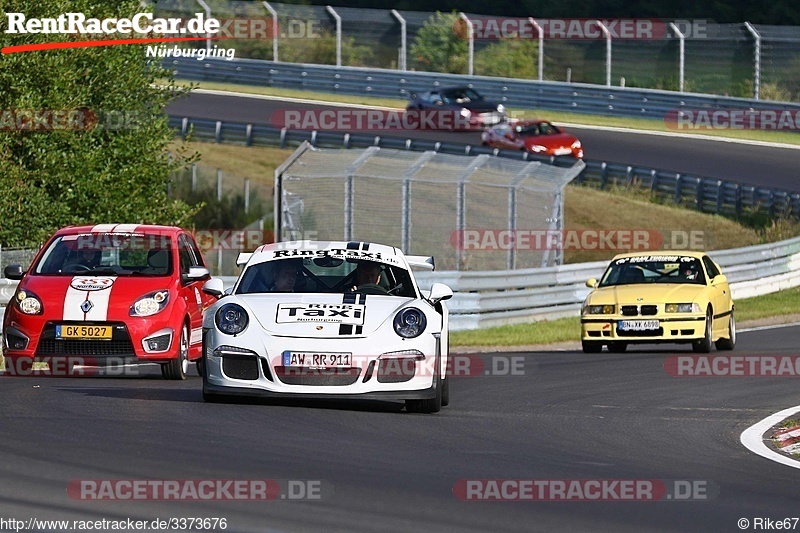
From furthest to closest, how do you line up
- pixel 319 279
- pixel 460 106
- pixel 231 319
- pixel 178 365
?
1. pixel 460 106
2. pixel 178 365
3. pixel 319 279
4. pixel 231 319

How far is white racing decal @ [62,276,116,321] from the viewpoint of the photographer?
13344 mm

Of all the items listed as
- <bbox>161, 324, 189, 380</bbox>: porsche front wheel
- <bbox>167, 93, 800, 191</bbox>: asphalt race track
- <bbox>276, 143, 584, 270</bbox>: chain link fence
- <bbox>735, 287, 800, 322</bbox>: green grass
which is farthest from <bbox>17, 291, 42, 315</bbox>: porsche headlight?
<bbox>167, 93, 800, 191</bbox>: asphalt race track

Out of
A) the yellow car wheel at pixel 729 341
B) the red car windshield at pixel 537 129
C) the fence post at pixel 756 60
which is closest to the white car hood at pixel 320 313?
the yellow car wheel at pixel 729 341

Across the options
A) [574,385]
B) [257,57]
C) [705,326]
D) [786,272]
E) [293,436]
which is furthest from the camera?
[257,57]

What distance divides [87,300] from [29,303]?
555mm

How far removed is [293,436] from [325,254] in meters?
2.65

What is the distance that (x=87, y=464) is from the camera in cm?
821

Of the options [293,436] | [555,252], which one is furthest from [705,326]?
[293,436]

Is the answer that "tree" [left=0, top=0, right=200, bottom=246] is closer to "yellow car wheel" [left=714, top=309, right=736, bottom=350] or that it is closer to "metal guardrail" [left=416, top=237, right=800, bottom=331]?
"metal guardrail" [left=416, top=237, right=800, bottom=331]

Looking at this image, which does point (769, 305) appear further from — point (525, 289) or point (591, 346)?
point (591, 346)

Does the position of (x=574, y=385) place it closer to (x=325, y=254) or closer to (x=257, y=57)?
(x=325, y=254)

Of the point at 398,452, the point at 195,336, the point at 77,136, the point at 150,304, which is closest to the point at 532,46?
the point at 77,136

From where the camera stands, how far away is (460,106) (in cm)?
4303

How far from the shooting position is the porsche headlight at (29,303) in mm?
13445
